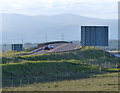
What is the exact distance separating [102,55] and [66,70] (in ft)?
91.3

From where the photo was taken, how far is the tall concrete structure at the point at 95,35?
64.9 metres

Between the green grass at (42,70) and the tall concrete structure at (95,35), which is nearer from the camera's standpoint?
the green grass at (42,70)

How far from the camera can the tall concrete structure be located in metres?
64.9

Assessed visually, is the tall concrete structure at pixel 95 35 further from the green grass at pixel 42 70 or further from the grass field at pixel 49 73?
the grass field at pixel 49 73

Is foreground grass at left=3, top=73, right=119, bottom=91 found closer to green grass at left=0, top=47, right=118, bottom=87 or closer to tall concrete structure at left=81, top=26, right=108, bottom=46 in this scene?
green grass at left=0, top=47, right=118, bottom=87

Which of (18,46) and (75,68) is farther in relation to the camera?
(18,46)

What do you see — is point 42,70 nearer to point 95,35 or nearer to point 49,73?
point 49,73

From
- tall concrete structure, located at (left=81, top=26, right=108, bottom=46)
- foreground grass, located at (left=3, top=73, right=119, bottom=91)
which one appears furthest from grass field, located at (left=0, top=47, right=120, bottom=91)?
tall concrete structure, located at (left=81, top=26, right=108, bottom=46)

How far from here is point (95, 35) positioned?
215ft

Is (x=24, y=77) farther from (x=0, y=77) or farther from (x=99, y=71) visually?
(x=99, y=71)

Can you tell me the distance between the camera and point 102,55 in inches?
3196

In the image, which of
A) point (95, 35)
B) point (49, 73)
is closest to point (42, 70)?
point (49, 73)

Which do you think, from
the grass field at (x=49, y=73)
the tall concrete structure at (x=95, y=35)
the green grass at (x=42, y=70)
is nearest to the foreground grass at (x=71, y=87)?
the grass field at (x=49, y=73)

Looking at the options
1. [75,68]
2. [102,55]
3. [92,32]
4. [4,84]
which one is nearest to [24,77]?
[4,84]
